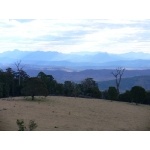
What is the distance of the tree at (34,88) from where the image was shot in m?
7.45

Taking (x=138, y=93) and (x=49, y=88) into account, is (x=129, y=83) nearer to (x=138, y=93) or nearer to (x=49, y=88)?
(x=138, y=93)

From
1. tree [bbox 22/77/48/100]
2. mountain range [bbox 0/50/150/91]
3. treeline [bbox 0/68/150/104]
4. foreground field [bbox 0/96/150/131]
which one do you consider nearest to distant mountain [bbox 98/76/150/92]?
mountain range [bbox 0/50/150/91]

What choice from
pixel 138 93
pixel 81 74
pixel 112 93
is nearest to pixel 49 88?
pixel 81 74

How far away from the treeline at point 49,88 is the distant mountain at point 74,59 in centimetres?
32

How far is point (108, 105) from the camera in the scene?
7266 millimetres

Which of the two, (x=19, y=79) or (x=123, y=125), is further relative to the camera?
(x=19, y=79)

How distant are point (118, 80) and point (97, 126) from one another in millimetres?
1404

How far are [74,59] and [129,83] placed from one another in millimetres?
1437

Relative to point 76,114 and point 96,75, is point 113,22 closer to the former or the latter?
point 96,75

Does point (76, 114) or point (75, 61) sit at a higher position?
point (75, 61)

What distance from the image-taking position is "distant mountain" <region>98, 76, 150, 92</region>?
7.02 metres

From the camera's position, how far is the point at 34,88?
7727 millimetres

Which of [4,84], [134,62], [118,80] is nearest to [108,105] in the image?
[118,80]
